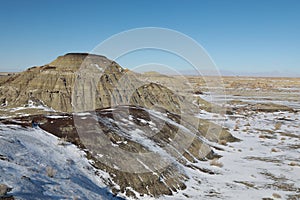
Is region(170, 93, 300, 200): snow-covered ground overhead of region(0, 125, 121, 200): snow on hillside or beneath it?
beneath

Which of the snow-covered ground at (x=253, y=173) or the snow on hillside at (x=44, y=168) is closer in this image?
the snow on hillside at (x=44, y=168)

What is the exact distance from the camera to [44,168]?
887cm

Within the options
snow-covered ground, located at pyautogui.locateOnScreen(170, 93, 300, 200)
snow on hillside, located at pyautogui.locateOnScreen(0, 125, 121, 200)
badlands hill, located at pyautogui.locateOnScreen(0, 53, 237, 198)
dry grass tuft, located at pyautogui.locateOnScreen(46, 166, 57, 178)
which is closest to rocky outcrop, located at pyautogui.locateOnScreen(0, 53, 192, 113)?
badlands hill, located at pyautogui.locateOnScreen(0, 53, 237, 198)

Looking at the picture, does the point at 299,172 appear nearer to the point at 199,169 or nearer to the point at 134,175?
the point at 199,169

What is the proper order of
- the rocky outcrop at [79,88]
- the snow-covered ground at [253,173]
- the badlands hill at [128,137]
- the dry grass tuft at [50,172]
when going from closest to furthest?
the dry grass tuft at [50,172] < the badlands hill at [128,137] < the snow-covered ground at [253,173] < the rocky outcrop at [79,88]

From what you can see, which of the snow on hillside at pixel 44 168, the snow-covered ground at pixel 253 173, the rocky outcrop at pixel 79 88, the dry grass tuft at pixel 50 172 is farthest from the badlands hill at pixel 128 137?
the dry grass tuft at pixel 50 172

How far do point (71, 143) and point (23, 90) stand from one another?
3322cm

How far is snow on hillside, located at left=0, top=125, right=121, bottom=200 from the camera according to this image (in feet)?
23.8

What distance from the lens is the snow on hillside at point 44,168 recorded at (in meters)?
7.26

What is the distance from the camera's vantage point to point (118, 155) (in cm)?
1245

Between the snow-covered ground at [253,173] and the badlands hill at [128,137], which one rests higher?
the badlands hill at [128,137]

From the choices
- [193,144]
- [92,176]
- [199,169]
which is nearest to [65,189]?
[92,176]

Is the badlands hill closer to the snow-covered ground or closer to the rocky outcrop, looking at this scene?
the rocky outcrop

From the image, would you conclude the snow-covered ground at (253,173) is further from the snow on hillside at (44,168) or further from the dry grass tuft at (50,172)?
the dry grass tuft at (50,172)
